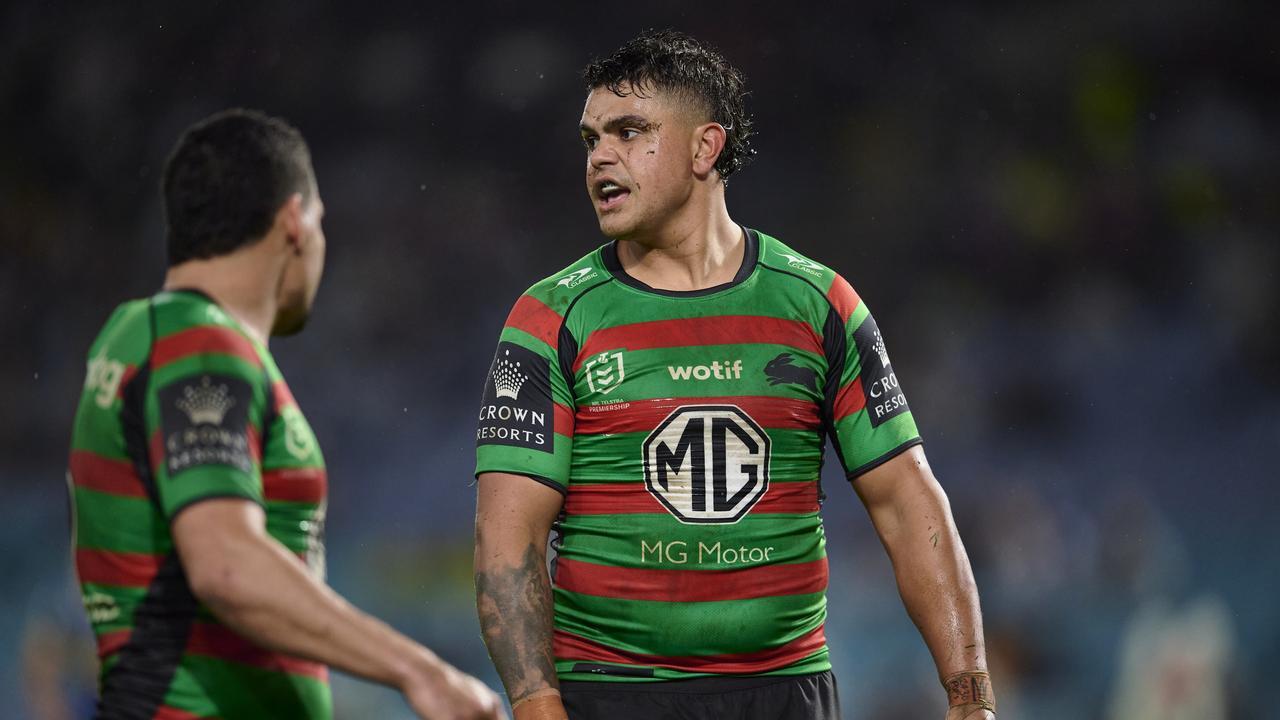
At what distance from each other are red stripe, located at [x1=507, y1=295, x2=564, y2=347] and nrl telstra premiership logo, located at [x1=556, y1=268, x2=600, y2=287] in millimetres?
83

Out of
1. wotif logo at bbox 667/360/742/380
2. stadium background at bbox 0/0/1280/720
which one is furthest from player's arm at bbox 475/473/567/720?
stadium background at bbox 0/0/1280/720

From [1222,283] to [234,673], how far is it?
5.99 m

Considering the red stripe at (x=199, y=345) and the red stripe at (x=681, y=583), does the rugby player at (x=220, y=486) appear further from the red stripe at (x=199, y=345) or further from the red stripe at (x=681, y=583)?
the red stripe at (x=681, y=583)

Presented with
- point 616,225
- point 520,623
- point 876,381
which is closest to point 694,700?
point 520,623

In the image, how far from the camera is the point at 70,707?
6.49m

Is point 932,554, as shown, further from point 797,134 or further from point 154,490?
point 797,134

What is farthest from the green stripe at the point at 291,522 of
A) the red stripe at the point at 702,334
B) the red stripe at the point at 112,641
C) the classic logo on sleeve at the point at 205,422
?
the red stripe at the point at 702,334

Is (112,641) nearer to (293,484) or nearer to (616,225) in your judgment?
(293,484)

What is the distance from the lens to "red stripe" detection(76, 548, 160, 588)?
2.10 m

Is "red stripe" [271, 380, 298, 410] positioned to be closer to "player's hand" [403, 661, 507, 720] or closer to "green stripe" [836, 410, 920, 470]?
"player's hand" [403, 661, 507, 720]

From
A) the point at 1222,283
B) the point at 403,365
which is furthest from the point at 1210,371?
the point at 403,365

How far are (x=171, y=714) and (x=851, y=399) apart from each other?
5.71 ft

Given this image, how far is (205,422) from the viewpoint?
78.9 inches

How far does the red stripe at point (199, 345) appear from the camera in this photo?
2066 millimetres
